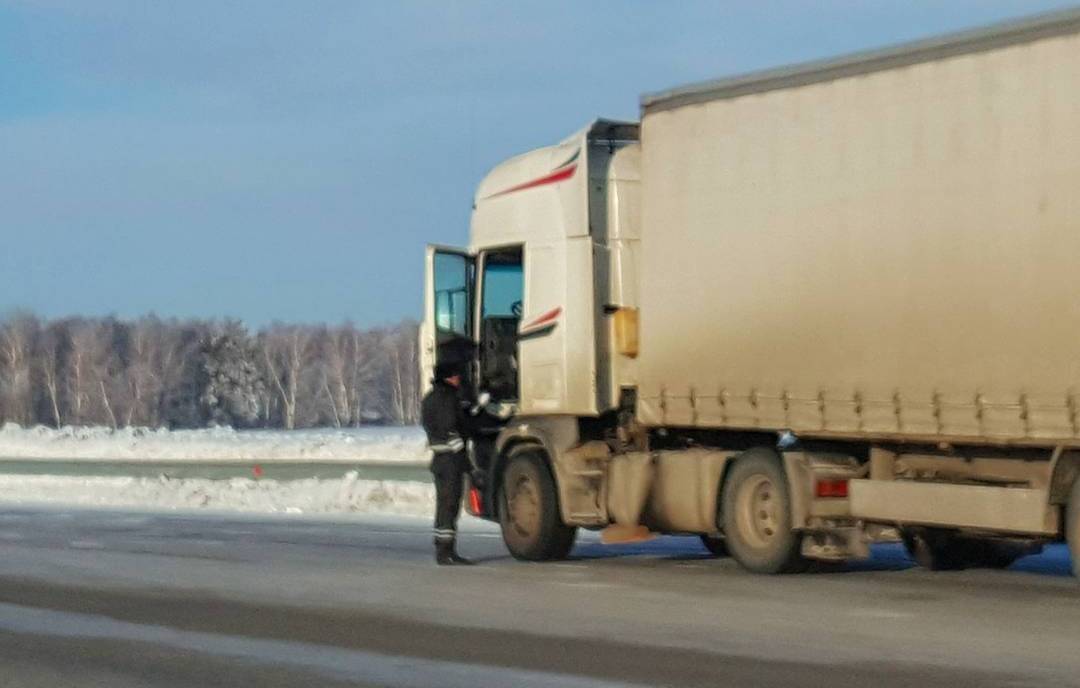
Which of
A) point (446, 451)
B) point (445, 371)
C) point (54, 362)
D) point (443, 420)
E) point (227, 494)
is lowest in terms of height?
point (227, 494)

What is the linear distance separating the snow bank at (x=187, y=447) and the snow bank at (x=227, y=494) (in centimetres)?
95

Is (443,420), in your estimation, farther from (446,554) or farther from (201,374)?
(201,374)

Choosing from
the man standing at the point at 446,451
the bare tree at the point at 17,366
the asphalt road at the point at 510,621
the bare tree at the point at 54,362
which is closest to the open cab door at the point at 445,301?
the man standing at the point at 446,451

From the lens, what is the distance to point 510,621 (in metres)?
12.3

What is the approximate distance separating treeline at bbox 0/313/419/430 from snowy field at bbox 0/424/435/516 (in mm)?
76866

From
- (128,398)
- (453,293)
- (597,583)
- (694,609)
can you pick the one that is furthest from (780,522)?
(128,398)

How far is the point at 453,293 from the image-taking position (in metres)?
18.6

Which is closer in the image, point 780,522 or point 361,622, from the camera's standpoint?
point 361,622

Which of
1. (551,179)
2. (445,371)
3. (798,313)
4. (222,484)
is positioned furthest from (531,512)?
(222,484)

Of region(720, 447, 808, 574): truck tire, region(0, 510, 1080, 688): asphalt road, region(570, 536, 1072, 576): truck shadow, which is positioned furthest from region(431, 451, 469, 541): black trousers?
region(720, 447, 808, 574): truck tire

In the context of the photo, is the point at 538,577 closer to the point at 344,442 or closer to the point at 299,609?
the point at 299,609

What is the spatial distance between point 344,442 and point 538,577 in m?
21.3

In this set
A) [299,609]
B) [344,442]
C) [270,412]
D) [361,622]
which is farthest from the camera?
[270,412]

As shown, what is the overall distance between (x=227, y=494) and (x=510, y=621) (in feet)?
55.7
